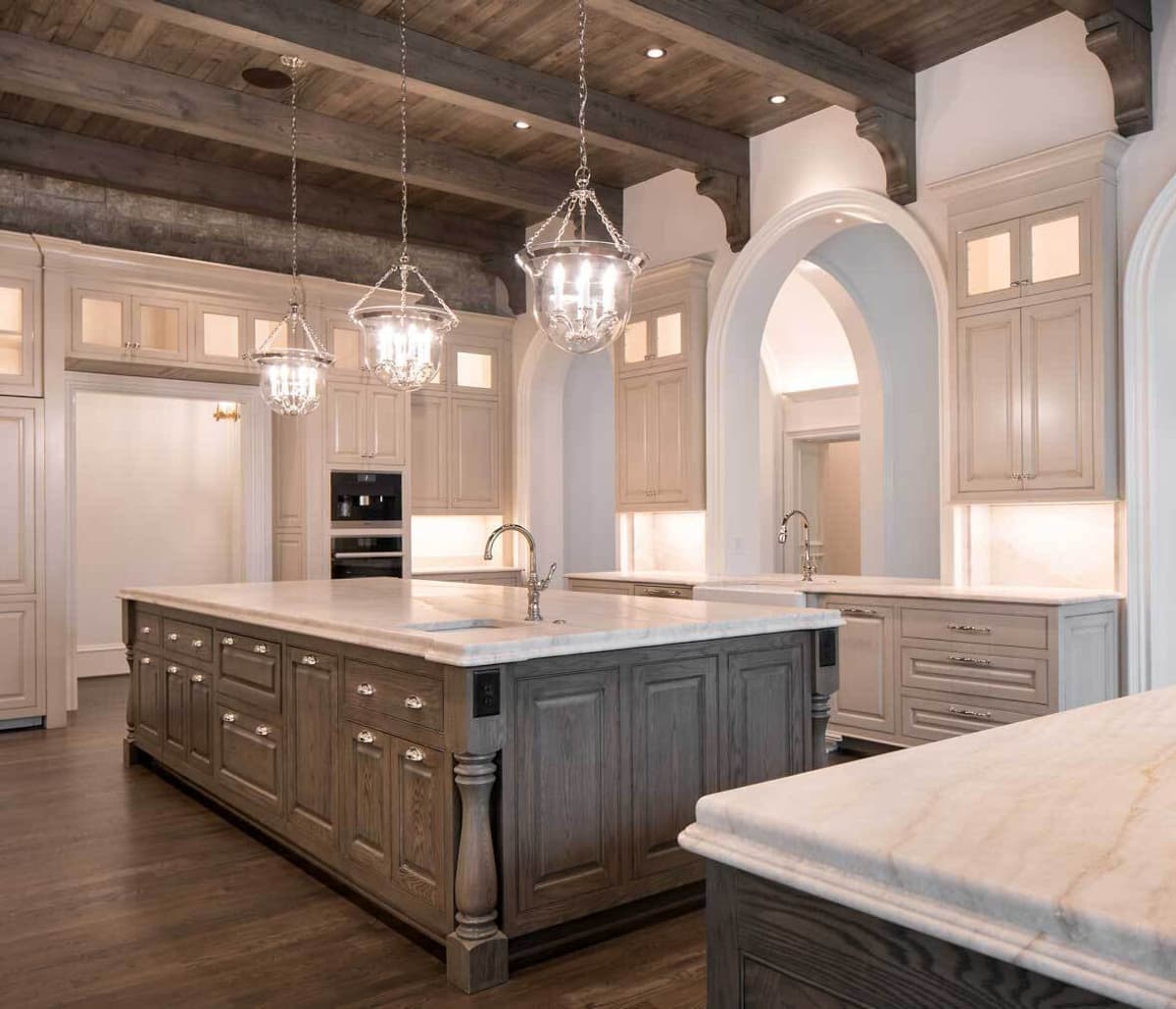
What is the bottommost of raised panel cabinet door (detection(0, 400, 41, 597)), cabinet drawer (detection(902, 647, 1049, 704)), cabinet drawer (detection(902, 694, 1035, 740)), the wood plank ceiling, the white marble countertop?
cabinet drawer (detection(902, 694, 1035, 740))

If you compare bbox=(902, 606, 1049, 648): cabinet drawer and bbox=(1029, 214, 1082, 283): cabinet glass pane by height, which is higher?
bbox=(1029, 214, 1082, 283): cabinet glass pane

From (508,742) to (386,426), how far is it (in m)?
5.34

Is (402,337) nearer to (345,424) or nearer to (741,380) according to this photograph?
(741,380)

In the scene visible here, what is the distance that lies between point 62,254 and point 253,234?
1.69 meters

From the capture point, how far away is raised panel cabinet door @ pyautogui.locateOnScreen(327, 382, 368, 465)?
762 cm

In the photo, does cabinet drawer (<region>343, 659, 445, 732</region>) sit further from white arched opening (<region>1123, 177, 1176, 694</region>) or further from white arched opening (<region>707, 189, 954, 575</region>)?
white arched opening (<region>707, 189, 954, 575</region>)

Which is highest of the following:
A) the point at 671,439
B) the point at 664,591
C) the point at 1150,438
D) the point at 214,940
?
the point at 671,439

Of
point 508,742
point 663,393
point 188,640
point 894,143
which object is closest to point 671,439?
point 663,393

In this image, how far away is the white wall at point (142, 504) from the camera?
27.9ft

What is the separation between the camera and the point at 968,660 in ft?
16.2

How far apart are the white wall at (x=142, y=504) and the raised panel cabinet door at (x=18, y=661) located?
1.94m

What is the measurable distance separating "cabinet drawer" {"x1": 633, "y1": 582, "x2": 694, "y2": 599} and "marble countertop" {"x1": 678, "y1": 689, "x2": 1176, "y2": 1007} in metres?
5.18

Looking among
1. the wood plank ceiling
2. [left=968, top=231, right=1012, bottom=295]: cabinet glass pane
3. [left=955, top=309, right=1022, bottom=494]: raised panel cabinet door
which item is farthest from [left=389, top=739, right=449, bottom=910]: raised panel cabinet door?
[left=968, top=231, right=1012, bottom=295]: cabinet glass pane

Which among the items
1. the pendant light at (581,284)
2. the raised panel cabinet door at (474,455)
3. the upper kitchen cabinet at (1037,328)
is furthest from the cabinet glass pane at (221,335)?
the upper kitchen cabinet at (1037,328)
